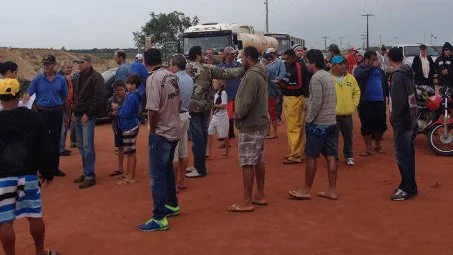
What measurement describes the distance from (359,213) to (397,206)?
1.95ft

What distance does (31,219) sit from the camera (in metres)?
4.82

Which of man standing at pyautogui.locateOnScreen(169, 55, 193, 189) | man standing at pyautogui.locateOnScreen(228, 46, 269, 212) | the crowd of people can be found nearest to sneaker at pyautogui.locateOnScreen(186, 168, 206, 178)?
the crowd of people

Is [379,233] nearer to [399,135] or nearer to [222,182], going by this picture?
[399,135]

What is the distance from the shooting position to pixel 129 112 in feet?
26.1

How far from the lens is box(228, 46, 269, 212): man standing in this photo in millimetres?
6223

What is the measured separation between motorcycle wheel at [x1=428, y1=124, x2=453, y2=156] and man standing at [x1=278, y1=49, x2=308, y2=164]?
2.44 meters

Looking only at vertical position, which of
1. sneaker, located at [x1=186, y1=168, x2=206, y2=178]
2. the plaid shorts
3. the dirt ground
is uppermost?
the plaid shorts

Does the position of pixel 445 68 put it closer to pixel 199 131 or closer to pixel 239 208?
pixel 199 131

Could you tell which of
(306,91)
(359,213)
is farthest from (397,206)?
(306,91)

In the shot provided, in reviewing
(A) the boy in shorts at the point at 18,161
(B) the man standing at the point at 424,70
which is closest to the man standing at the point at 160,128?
(A) the boy in shorts at the point at 18,161

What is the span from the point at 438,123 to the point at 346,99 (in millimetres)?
2041

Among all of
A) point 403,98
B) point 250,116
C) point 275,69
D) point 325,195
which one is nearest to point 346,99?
point 403,98

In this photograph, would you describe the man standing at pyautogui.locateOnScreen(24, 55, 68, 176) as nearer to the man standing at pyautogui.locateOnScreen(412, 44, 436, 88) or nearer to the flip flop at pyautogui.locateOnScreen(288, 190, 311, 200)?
the flip flop at pyautogui.locateOnScreen(288, 190, 311, 200)

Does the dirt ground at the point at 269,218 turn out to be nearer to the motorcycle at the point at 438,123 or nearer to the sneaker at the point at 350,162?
the sneaker at the point at 350,162
